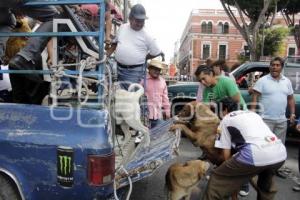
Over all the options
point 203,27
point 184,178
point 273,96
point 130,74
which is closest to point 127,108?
point 184,178

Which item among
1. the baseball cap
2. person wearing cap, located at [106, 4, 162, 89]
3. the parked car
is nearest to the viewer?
the baseball cap

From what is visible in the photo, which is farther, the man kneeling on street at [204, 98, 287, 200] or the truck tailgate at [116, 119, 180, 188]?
the man kneeling on street at [204, 98, 287, 200]

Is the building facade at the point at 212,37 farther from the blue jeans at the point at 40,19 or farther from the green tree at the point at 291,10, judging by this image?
the blue jeans at the point at 40,19

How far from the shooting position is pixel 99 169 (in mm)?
2926

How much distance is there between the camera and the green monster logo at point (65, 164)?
293 centimetres

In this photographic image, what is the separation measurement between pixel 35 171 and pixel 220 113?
2323 millimetres

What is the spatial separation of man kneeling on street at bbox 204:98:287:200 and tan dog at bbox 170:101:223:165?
428 mm

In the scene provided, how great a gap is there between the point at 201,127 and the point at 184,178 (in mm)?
647

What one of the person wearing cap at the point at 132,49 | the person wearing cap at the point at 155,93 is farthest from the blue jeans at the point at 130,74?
the person wearing cap at the point at 155,93

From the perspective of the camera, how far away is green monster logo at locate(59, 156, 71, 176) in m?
2.93

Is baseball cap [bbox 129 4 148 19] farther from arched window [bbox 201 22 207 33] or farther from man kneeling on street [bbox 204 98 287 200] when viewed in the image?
arched window [bbox 201 22 207 33]

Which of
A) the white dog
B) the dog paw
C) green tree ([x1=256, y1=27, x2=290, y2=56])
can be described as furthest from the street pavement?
green tree ([x1=256, y1=27, x2=290, y2=56])

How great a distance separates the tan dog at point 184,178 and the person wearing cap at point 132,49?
127 centimetres

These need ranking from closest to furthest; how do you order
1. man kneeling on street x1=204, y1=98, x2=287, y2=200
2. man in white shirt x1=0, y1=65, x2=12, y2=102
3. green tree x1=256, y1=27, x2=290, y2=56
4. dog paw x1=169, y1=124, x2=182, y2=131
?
man kneeling on street x1=204, y1=98, x2=287, y2=200 < man in white shirt x1=0, y1=65, x2=12, y2=102 < dog paw x1=169, y1=124, x2=182, y2=131 < green tree x1=256, y1=27, x2=290, y2=56
